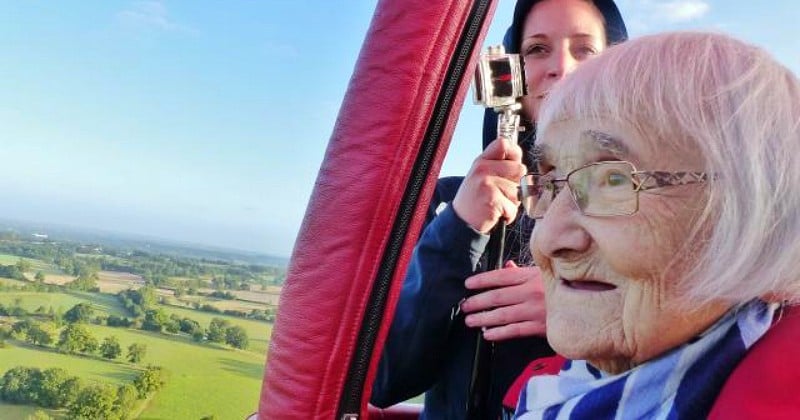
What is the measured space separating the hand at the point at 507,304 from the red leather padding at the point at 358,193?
0.88 feet

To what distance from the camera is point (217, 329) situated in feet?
4.96

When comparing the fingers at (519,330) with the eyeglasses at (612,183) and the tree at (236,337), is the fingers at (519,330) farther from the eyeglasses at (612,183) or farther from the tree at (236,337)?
the tree at (236,337)

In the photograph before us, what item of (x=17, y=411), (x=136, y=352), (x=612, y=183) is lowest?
(x=17, y=411)

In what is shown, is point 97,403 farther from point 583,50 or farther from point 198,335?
point 583,50

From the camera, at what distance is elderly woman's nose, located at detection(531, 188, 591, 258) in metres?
0.73

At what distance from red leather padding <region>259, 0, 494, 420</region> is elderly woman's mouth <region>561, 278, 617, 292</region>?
232 mm

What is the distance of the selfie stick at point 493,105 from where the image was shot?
1.04 meters

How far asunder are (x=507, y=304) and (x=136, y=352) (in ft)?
2.88

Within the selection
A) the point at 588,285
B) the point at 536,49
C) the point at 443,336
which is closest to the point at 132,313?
the point at 443,336

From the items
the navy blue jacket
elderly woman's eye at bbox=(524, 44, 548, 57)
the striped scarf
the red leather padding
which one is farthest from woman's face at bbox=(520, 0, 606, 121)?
the striped scarf

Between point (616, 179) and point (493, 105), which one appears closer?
point (616, 179)

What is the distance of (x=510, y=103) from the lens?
41.6 inches

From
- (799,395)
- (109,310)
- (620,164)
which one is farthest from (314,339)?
(109,310)

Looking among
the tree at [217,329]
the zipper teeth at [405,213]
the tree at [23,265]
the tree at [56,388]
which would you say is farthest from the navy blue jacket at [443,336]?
the tree at [23,265]
